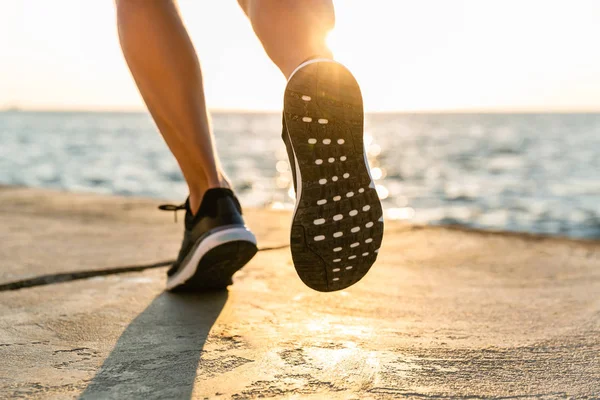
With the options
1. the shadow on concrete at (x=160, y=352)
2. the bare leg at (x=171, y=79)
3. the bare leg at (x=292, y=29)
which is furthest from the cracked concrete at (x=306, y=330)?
the bare leg at (x=292, y=29)

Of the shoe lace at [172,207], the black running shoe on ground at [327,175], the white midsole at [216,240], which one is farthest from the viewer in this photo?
the shoe lace at [172,207]

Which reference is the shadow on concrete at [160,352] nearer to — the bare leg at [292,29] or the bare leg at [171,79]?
the bare leg at [171,79]

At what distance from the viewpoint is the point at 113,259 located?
5.66ft

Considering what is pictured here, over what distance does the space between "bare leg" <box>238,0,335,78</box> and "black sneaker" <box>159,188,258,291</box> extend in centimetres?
34

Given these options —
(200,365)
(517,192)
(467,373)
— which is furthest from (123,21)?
(517,192)

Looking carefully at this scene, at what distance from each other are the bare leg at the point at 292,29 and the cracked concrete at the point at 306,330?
48 centimetres

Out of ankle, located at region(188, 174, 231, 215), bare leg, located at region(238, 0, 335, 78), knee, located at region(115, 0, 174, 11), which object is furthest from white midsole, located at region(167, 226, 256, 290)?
knee, located at region(115, 0, 174, 11)

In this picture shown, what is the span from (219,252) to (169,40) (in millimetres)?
451

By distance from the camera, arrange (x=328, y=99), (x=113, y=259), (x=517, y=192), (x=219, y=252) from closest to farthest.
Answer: (x=328, y=99) → (x=219, y=252) → (x=113, y=259) → (x=517, y=192)

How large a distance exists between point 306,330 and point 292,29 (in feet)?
1.73

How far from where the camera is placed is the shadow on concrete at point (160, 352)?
833mm

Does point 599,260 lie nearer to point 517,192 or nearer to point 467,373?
point 467,373

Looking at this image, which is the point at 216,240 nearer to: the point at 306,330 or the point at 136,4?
the point at 306,330

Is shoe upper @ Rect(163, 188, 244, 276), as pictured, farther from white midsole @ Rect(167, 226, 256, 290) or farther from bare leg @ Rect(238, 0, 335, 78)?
bare leg @ Rect(238, 0, 335, 78)
